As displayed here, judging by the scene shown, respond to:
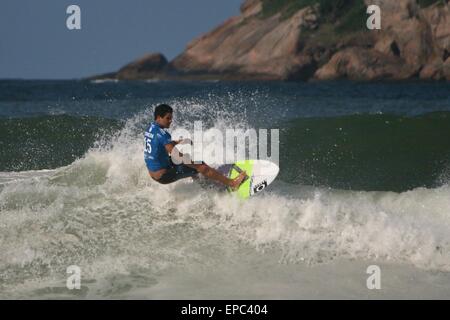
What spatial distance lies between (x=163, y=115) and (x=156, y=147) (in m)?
0.41

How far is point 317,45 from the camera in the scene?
298ft

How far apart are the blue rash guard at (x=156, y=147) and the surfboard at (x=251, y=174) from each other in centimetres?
97

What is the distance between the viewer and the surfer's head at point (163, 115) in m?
8.16

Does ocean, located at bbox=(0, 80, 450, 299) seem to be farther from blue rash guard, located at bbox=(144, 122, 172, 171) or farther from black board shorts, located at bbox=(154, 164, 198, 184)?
blue rash guard, located at bbox=(144, 122, 172, 171)

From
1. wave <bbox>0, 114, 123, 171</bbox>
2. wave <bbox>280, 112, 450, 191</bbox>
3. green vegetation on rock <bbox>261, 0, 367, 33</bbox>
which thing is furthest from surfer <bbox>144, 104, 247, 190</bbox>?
green vegetation on rock <bbox>261, 0, 367, 33</bbox>

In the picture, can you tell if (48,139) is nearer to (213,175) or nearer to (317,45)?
(213,175)

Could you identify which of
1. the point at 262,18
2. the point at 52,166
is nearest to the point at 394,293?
the point at 52,166

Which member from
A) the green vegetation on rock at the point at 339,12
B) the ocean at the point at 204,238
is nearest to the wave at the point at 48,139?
the ocean at the point at 204,238

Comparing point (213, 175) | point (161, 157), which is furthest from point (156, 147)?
point (213, 175)

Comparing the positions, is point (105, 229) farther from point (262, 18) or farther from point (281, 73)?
point (262, 18)

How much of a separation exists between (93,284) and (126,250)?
89 centimetres

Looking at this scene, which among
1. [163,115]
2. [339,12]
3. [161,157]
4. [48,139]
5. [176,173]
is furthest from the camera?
[339,12]

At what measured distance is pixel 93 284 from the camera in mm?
6699

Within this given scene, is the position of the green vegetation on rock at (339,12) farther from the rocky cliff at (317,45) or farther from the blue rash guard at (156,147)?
the blue rash guard at (156,147)
